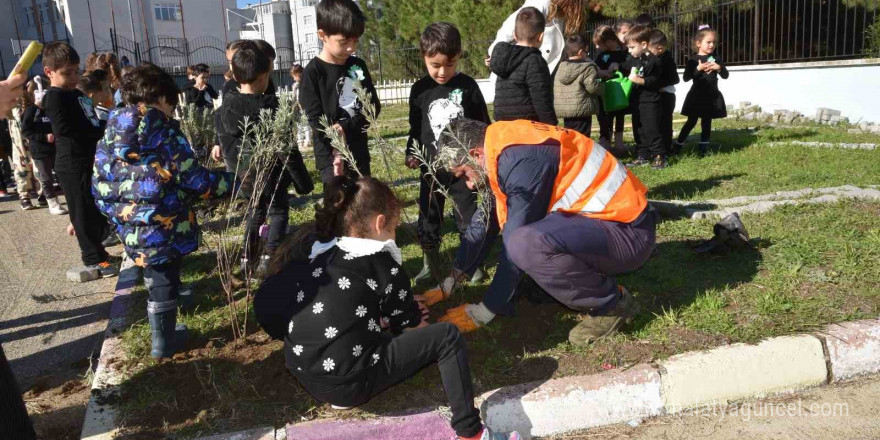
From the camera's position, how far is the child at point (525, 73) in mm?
4879

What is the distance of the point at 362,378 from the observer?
8.03 feet

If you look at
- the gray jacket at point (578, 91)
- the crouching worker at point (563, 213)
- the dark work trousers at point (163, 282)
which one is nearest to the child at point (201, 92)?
the gray jacket at point (578, 91)

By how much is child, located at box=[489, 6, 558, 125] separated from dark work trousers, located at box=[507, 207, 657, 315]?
6.72 feet

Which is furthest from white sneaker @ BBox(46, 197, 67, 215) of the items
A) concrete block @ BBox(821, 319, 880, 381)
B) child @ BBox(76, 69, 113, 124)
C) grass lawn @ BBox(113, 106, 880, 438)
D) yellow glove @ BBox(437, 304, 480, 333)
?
concrete block @ BBox(821, 319, 880, 381)

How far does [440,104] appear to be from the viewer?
4.03 metres

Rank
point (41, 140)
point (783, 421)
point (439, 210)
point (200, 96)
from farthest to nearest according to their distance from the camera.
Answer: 1. point (200, 96)
2. point (41, 140)
3. point (439, 210)
4. point (783, 421)

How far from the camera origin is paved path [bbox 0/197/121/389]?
374cm

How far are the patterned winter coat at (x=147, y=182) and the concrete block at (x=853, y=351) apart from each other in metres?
3.04

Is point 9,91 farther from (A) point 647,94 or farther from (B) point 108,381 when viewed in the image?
(A) point 647,94

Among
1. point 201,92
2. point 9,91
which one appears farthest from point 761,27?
point 9,91

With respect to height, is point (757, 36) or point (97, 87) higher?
point (757, 36)

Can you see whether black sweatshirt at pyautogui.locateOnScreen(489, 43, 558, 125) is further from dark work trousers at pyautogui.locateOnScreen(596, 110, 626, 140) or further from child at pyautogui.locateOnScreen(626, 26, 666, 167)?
dark work trousers at pyautogui.locateOnScreen(596, 110, 626, 140)

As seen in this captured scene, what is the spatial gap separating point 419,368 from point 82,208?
3589 mm

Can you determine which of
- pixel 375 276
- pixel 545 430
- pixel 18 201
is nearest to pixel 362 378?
pixel 375 276
